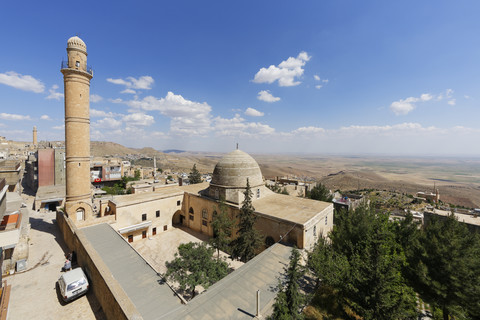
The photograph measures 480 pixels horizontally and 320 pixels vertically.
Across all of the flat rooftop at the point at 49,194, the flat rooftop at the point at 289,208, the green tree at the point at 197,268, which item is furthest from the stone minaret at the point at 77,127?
the flat rooftop at the point at 49,194

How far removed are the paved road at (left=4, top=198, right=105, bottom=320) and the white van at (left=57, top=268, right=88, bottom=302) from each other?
49cm

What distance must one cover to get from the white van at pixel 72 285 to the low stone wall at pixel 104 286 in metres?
0.46

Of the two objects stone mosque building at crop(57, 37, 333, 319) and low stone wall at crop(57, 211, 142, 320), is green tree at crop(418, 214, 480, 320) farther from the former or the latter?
low stone wall at crop(57, 211, 142, 320)

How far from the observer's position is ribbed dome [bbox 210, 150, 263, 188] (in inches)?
874

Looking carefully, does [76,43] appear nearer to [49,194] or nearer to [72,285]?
[72,285]

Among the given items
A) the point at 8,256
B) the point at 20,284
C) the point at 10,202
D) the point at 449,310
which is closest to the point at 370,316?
the point at 449,310

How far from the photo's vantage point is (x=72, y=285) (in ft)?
37.6

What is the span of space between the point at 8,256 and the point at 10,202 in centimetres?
694

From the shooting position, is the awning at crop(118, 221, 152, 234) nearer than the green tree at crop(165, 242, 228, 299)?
No

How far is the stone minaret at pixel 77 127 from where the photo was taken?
1848 cm

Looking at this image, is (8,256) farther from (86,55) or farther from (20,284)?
(86,55)

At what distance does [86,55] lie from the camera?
63.8ft

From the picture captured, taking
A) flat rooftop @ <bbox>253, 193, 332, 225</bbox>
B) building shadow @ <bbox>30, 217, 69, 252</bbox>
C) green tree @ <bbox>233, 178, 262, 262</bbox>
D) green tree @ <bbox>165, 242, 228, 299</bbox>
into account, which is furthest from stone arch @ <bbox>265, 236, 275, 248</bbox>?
building shadow @ <bbox>30, 217, 69, 252</bbox>

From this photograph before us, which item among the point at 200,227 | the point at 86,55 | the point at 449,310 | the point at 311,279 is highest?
the point at 86,55
